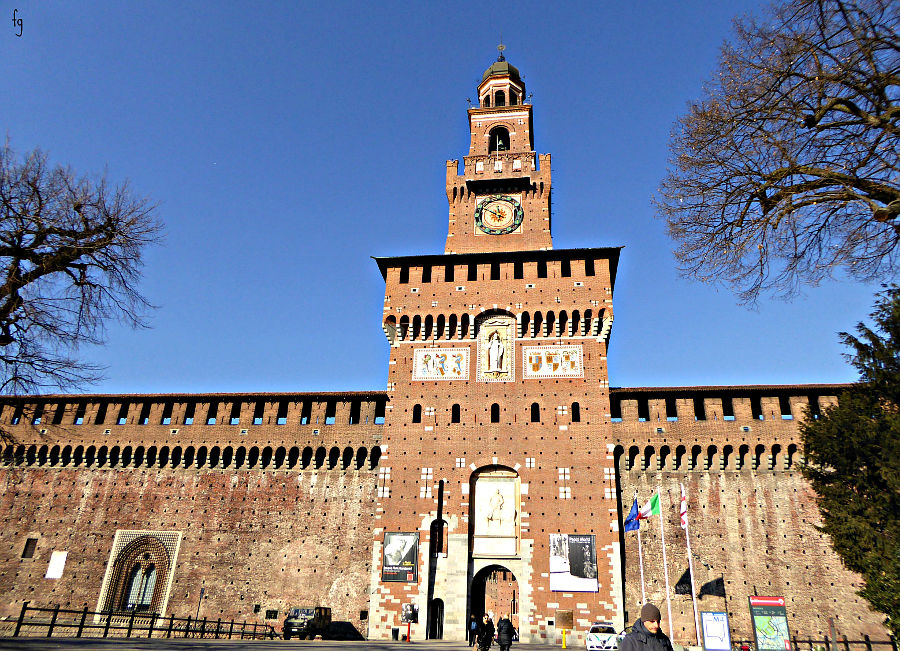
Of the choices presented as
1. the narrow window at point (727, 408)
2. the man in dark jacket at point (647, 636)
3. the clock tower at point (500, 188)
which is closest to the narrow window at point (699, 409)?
the narrow window at point (727, 408)

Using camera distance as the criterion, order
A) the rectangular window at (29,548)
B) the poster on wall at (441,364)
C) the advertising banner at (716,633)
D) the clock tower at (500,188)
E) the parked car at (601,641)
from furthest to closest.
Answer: the clock tower at (500,188), the rectangular window at (29,548), the poster on wall at (441,364), the parked car at (601,641), the advertising banner at (716,633)

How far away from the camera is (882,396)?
23.8 m

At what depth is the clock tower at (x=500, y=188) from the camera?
35.4 metres

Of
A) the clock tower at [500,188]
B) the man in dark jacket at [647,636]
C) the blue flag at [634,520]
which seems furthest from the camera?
the clock tower at [500,188]

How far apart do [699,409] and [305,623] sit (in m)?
20.5

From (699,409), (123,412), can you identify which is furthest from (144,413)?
(699,409)

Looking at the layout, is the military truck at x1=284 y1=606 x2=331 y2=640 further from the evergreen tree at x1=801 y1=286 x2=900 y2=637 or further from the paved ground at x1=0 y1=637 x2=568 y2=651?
the evergreen tree at x1=801 y1=286 x2=900 y2=637

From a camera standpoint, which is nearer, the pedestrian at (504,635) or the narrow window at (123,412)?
the pedestrian at (504,635)

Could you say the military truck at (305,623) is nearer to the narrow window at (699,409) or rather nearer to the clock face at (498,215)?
the narrow window at (699,409)

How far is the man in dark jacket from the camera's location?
648 cm

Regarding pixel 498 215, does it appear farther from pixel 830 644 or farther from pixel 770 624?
Answer: pixel 830 644

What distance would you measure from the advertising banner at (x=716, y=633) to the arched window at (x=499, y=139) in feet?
90.6

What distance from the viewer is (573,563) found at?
27.4 meters

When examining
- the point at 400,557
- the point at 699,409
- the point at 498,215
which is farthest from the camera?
the point at 498,215
